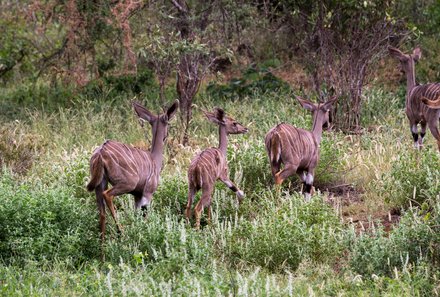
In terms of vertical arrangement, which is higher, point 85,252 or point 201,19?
point 201,19

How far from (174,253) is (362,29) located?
271 inches

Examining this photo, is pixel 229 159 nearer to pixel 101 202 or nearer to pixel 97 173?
pixel 101 202

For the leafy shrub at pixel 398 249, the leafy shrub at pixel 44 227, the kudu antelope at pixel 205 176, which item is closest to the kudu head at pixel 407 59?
the kudu antelope at pixel 205 176

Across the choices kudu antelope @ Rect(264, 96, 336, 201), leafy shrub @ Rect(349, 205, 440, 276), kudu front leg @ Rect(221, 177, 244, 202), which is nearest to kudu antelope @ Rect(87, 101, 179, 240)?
kudu front leg @ Rect(221, 177, 244, 202)

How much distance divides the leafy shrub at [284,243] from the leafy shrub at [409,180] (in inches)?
55.5

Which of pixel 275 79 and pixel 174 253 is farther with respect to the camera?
pixel 275 79

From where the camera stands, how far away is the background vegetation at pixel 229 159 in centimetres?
747

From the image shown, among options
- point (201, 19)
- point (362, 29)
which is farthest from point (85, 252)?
point (201, 19)

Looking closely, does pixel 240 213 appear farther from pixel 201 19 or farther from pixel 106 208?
pixel 201 19

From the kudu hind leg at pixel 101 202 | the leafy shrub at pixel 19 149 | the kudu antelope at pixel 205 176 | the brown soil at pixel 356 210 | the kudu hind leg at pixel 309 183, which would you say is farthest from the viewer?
the leafy shrub at pixel 19 149

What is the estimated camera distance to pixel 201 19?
15.2 m

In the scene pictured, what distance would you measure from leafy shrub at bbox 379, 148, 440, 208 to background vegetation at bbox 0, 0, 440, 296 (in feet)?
0.06

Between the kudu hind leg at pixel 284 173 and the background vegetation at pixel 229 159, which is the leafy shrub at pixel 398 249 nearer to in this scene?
the background vegetation at pixel 229 159

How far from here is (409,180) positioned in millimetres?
9688
